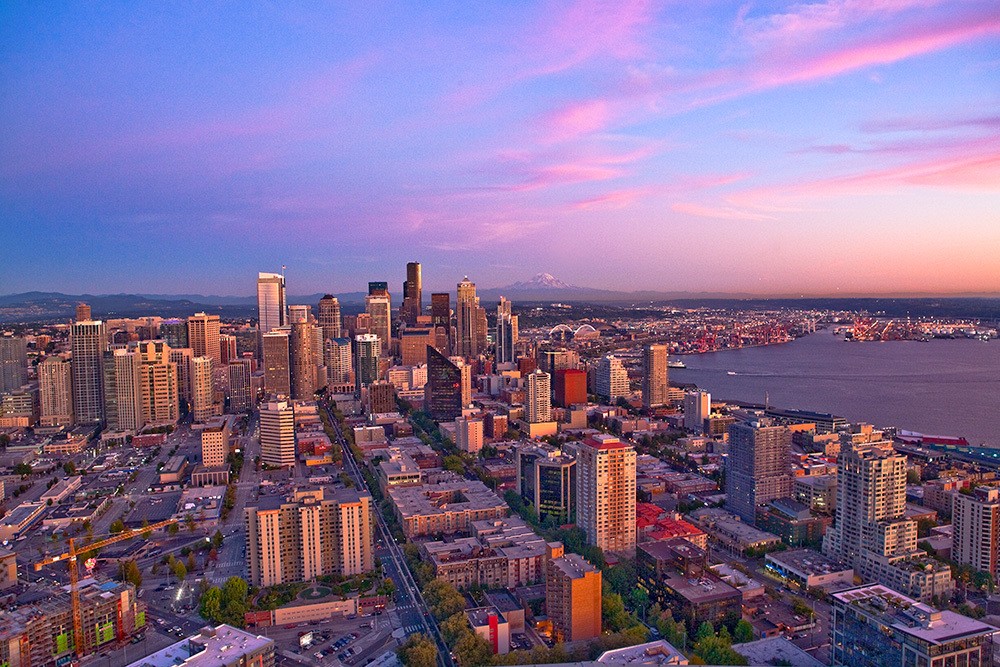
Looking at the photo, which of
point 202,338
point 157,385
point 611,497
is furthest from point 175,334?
point 611,497

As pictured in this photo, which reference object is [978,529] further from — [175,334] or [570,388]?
[175,334]

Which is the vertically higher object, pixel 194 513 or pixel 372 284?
pixel 372 284

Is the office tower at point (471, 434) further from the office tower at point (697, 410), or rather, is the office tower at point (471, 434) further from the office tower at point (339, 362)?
the office tower at point (339, 362)

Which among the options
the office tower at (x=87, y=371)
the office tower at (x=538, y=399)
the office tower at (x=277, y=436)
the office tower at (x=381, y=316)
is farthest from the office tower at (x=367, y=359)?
the office tower at (x=277, y=436)

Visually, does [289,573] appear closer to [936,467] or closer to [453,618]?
[453,618]

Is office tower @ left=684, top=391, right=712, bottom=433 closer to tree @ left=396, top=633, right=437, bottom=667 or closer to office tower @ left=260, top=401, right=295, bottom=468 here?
office tower @ left=260, top=401, right=295, bottom=468

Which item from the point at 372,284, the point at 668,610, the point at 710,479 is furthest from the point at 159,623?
the point at 372,284
